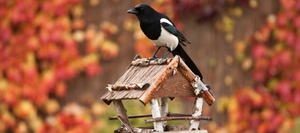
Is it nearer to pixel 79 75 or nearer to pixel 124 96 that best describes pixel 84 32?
pixel 79 75

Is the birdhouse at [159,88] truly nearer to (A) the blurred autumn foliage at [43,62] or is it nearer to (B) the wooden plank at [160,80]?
(B) the wooden plank at [160,80]

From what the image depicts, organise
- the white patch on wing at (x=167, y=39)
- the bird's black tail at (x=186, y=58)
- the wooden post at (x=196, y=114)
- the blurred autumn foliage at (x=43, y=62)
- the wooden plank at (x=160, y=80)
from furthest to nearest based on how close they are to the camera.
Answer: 1. the blurred autumn foliage at (x=43, y=62)
2. the white patch on wing at (x=167, y=39)
3. the bird's black tail at (x=186, y=58)
4. the wooden post at (x=196, y=114)
5. the wooden plank at (x=160, y=80)

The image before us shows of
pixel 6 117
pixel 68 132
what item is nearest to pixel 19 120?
pixel 6 117

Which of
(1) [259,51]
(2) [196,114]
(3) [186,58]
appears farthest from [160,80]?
(1) [259,51]

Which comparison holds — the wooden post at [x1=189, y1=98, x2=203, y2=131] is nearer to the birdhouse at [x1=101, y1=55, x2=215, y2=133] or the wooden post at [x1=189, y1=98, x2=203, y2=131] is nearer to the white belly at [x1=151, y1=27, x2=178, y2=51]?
the birdhouse at [x1=101, y1=55, x2=215, y2=133]

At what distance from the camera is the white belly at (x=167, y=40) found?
2.11m

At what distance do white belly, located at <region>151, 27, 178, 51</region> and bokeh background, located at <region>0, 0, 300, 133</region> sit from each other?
92.4 inches

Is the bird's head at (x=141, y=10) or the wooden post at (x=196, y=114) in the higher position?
the bird's head at (x=141, y=10)

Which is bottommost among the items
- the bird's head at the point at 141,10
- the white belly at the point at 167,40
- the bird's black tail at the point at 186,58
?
the bird's black tail at the point at 186,58

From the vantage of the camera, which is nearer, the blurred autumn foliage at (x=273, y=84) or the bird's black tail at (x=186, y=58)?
the bird's black tail at (x=186, y=58)

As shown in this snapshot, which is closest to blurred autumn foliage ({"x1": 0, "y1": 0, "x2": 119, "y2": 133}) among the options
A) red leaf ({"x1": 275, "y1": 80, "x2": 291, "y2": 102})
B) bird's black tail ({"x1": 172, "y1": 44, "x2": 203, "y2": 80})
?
red leaf ({"x1": 275, "y1": 80, "x2": 291, "y2": 102})

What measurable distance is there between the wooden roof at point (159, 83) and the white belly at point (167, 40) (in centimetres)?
29

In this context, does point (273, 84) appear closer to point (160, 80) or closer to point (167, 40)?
point (167, 40)

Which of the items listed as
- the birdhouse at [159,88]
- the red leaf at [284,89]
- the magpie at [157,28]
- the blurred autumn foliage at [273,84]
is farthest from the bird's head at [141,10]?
the red leaf at [284,89]
